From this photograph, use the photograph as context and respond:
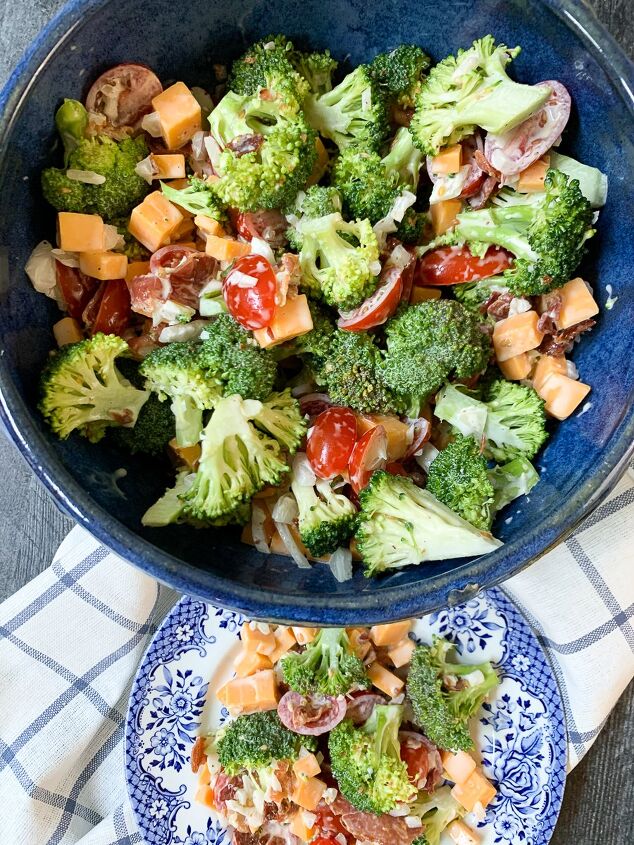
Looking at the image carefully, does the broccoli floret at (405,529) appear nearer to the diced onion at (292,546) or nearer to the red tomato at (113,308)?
the diced onion at (292,546)

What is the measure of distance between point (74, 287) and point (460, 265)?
1027mm

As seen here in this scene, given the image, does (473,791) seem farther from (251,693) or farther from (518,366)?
(518,366)

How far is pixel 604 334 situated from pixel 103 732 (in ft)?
7.24

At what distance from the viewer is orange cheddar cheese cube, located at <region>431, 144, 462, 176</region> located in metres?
2.02

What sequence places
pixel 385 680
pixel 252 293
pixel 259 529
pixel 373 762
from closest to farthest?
1. pixel 252 293
2. pixel 259 529
3. pixel 373 762
4. pixel 385 680

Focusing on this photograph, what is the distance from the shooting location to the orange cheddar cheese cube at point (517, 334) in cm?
202

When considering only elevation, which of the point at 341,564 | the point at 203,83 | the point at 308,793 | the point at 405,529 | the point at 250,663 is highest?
the point at 203,83

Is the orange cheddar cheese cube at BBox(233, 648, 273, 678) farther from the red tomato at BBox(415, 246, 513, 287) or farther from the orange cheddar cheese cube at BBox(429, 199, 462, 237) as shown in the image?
the orange cheddar cheese cube at BBox(429, 199, 462, 237)

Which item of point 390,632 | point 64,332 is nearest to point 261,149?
point 64,332

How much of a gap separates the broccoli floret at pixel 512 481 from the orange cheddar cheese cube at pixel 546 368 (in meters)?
0.22

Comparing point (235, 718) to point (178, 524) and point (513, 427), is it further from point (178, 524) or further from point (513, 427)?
point (513, 427)

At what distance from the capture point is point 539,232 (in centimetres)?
193

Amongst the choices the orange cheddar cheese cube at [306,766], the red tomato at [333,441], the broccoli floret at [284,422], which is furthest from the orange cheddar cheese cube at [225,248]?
the orange cheddar cheese cube at [306,766]

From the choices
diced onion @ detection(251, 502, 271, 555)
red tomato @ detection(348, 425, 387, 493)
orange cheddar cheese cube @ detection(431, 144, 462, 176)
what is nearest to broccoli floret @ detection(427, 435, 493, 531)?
red tomato @ detection(348, 425, 387, 493)
